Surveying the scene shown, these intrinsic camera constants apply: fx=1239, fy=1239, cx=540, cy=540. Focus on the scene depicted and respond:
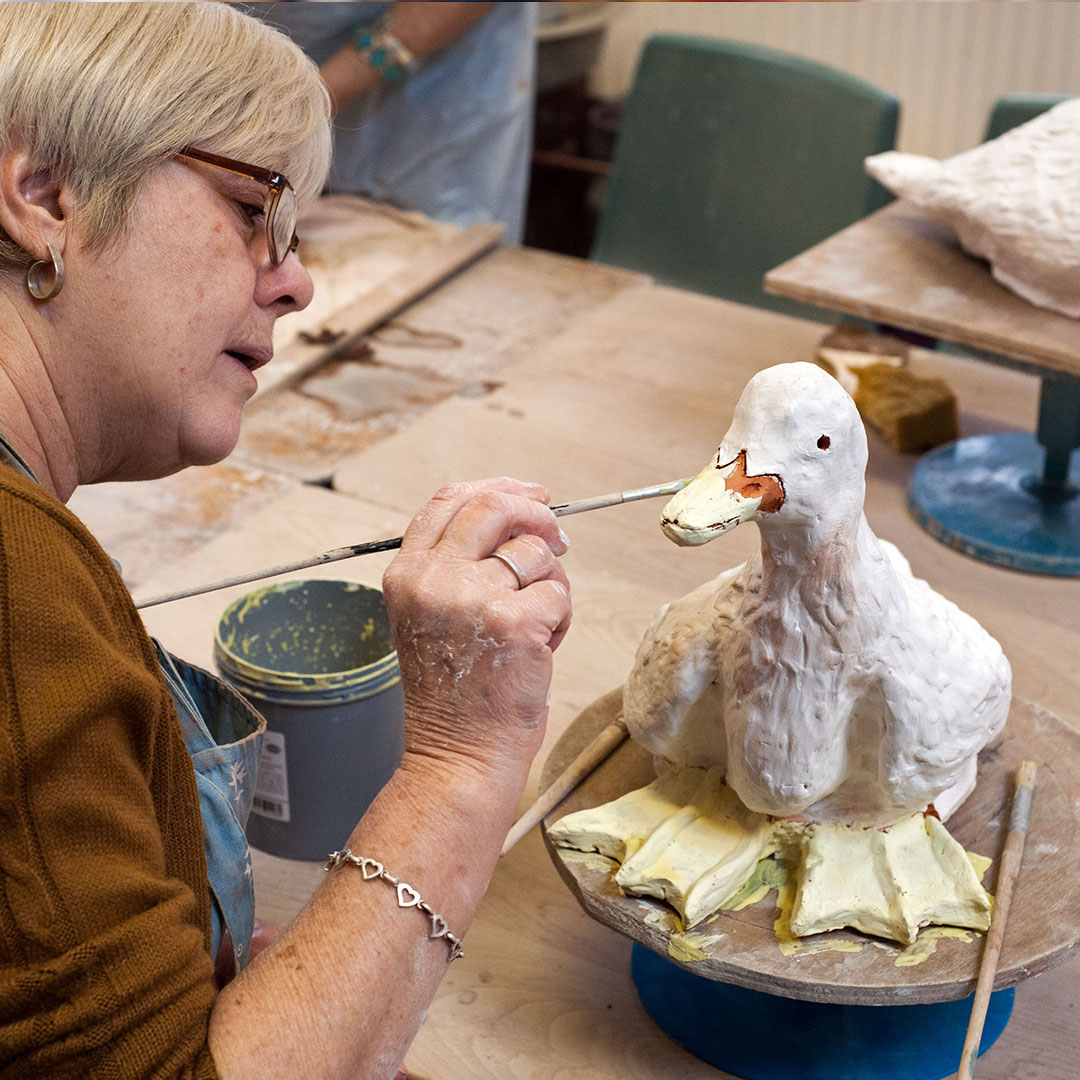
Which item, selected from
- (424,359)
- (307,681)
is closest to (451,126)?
(424,359)

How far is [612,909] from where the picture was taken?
901mm

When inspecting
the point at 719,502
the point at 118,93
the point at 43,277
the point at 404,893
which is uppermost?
the point at 118,93

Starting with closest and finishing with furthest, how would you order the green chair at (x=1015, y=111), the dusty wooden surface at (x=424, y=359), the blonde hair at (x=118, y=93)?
the blonde hair at (x=118, y=93) < the dusty wooden surface at (x=424, y=359) < the green chair at (x=1015, y=111)

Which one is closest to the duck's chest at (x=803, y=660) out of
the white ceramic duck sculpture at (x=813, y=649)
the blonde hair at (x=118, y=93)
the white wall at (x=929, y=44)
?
the white ceramic duck sculpture at (x=813, y=649)

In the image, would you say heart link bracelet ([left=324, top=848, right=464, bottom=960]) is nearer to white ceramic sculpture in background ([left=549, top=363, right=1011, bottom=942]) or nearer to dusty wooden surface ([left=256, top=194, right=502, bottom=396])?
white ceramic sculpture in background ([left=549, top=363, right=1011, bottom=942])

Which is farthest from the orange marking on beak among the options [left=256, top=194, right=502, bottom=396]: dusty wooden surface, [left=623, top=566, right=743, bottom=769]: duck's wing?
[left=256, top=194, right=502, bottom=396]: dusty wooden surface

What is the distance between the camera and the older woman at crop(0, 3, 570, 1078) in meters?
0.66

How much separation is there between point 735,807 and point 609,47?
307 centimetres

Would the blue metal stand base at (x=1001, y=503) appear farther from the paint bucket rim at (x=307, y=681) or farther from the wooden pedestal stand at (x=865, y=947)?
the paint bucket rim at (x=307, y=681)

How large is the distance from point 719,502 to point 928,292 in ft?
2.98

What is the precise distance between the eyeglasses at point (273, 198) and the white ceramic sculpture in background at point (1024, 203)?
3.32ft

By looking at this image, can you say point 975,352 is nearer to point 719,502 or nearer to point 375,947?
point 719,502

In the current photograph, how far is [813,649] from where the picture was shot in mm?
887

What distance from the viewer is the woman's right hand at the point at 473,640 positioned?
0.82 metres
